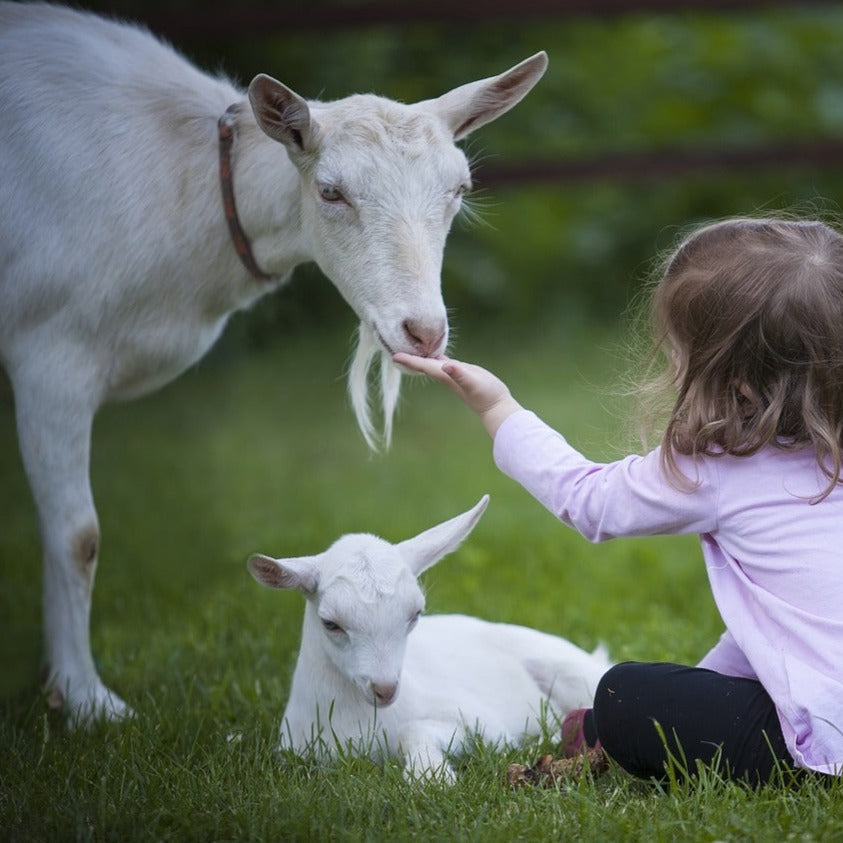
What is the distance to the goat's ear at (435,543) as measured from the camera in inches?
110

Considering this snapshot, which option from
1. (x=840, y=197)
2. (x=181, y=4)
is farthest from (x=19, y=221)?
(x=840, y=197)

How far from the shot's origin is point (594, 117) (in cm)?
975

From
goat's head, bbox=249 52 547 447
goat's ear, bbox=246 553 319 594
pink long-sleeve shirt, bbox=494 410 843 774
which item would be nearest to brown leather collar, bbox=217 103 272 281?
goat's head, bbox=249 52 547 447

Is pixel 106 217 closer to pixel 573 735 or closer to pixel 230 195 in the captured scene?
pixel 230 195

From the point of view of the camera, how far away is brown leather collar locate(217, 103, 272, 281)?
3418 mm

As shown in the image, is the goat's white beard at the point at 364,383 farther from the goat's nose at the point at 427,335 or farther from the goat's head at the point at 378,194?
the goat's nose at the point at 427,335

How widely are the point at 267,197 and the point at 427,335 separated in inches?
27.8

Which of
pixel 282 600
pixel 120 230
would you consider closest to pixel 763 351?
pixel 120 230

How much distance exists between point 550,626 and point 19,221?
183cm

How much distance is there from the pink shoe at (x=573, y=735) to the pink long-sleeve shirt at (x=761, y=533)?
0.42 m

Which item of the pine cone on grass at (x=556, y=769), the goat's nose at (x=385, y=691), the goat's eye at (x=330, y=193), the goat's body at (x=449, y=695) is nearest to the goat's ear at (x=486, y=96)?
the goat's eye at (x=330, y=193)

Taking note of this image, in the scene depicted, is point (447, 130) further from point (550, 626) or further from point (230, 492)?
point (230, 492)

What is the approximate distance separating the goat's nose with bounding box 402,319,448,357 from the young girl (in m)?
0.31

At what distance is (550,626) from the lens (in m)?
4.00
